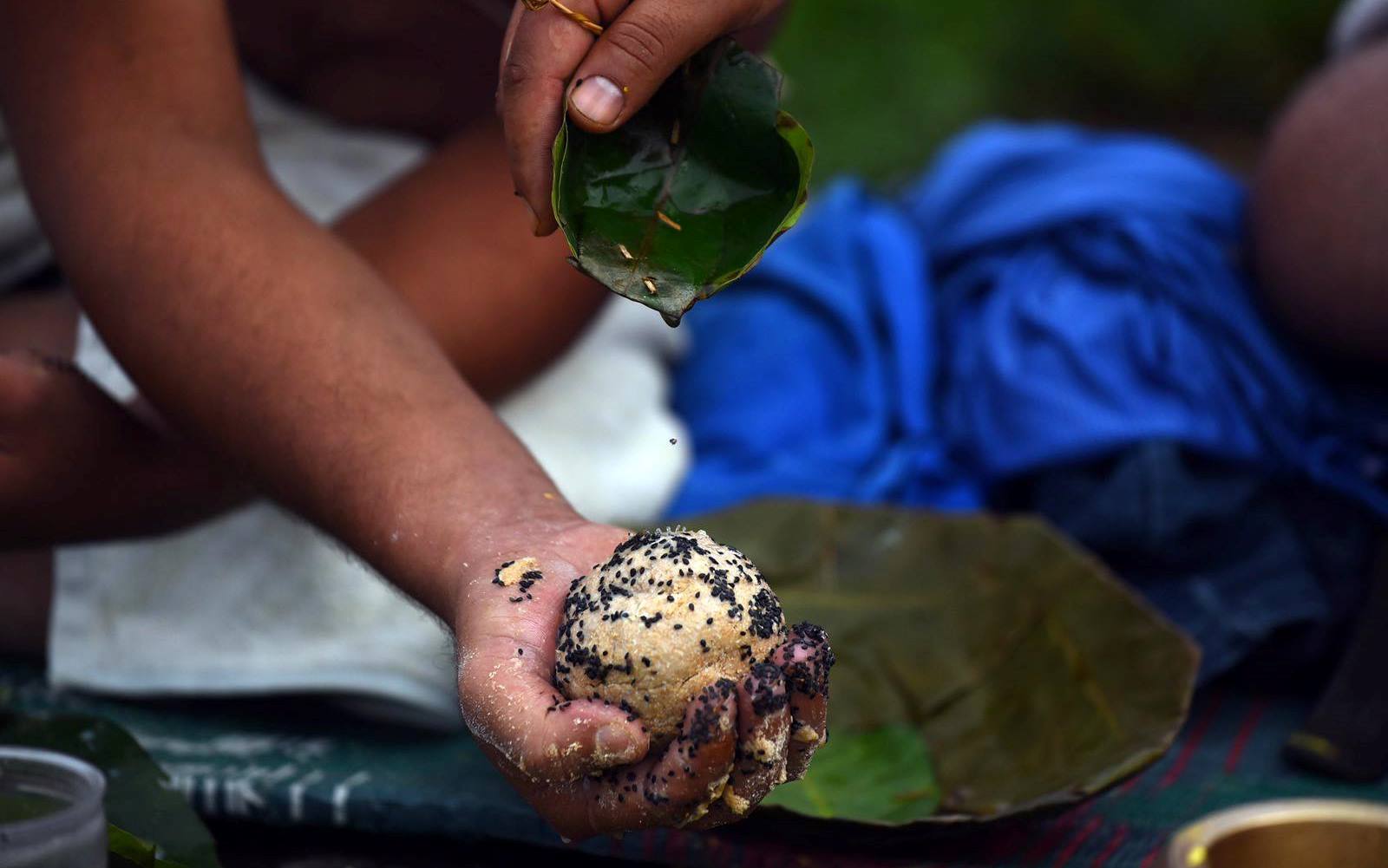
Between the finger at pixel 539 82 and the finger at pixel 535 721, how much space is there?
50cm

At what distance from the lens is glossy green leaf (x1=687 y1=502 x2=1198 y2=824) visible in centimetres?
178

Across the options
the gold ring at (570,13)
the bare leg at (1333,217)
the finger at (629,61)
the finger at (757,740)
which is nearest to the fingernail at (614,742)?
the finger at (757,740)

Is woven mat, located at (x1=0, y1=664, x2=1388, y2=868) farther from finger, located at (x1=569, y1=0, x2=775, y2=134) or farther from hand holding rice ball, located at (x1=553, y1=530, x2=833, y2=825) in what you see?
finger, located at (x1=569, y1=0, x2=775, y2=134)

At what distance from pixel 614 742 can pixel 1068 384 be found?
162cm

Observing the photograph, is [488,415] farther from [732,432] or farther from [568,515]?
[732,432]

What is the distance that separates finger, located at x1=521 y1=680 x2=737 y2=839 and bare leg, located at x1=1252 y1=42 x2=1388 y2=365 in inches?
69.4

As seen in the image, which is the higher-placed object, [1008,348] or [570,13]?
[570,13]

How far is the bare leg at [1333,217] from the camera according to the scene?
2.39 metres

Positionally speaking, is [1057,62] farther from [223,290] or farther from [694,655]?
[694,655]

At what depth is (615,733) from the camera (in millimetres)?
1184

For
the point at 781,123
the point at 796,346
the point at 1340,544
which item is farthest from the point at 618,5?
the point at 1340,544

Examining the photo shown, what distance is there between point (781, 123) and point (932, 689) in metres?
1.01

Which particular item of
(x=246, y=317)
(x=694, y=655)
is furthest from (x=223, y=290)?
(x=694, y=655)

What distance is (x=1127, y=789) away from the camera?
187 cm
